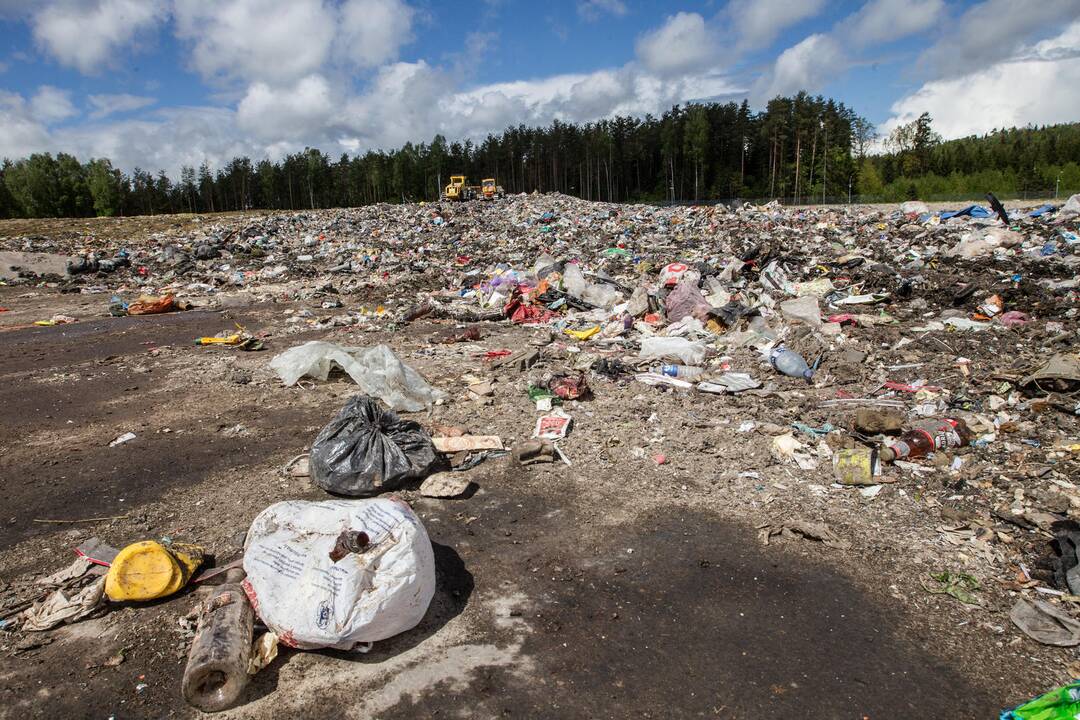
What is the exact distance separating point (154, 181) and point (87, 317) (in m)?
51.6

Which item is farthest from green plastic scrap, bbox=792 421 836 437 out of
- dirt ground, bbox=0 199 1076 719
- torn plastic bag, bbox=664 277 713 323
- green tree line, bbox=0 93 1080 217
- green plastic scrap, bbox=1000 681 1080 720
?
green tree line, bbox=0 93 1080 217

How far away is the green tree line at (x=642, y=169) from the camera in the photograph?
39.6 metres

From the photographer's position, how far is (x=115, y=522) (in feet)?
11.4

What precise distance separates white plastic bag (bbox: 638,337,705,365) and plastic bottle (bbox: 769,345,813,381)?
2.43 feet

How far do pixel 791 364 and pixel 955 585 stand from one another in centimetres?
301

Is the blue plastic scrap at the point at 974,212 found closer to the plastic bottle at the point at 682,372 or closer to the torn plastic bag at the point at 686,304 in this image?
the torn plastic bag at the point at 686,304

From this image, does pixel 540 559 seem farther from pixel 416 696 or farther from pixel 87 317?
pixel 87 317

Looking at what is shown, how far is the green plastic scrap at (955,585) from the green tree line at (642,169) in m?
35.6

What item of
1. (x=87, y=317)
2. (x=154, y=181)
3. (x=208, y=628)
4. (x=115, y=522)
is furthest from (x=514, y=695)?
(x=154, y=181)

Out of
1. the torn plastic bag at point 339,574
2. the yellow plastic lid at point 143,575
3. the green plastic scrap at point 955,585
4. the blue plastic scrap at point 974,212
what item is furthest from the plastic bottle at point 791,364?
the blue plastic scrap at point 974,212

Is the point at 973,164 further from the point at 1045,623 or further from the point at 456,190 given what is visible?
the point at 1045,623

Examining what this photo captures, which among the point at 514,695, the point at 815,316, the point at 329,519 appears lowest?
the point at 514,695

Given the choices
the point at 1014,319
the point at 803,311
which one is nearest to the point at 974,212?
the point at 1014,319

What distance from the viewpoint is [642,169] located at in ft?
163
